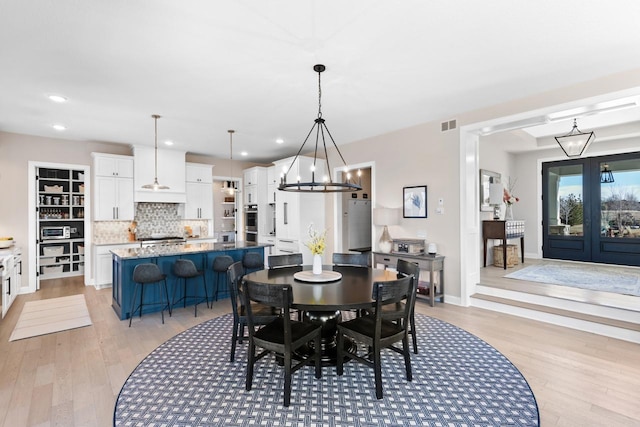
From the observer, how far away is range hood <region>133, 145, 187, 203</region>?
617cm

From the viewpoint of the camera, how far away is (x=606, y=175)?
656 centimetres

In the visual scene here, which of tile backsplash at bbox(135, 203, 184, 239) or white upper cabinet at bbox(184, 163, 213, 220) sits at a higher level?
white upper cabinet at bbox(184, 163, 213, 220)

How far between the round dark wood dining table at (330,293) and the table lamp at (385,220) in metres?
1.73

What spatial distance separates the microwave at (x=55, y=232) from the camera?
640 centimetres

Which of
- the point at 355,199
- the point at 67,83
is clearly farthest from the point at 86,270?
the point at 355,199

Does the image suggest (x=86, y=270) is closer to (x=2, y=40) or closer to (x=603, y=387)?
(x=2, y=40)

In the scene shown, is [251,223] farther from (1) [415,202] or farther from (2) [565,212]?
(2) [565,212]

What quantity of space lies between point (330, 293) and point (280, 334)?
515 millimetres

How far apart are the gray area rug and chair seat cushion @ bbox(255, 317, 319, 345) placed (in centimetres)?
432

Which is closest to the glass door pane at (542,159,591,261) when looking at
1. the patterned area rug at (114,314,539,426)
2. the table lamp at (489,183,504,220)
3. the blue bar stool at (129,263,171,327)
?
the table lamp at (489,183,504,220)

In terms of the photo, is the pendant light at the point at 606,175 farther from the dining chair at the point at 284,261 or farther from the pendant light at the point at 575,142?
the dining chair at the point at 284,261

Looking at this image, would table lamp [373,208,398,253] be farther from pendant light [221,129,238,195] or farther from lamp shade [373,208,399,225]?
pendant light [221,129,238,195]

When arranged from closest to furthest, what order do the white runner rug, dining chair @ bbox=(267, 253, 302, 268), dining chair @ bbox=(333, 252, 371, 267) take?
1. the white runner rug
2. dining chair @ bbox=(267, 253, 302, 268)
3. dining chair @ bbox=(333, 252, 371, 267)

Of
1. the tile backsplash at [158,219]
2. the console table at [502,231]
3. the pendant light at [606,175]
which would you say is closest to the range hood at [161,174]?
the tile backsplash at [158,219]
